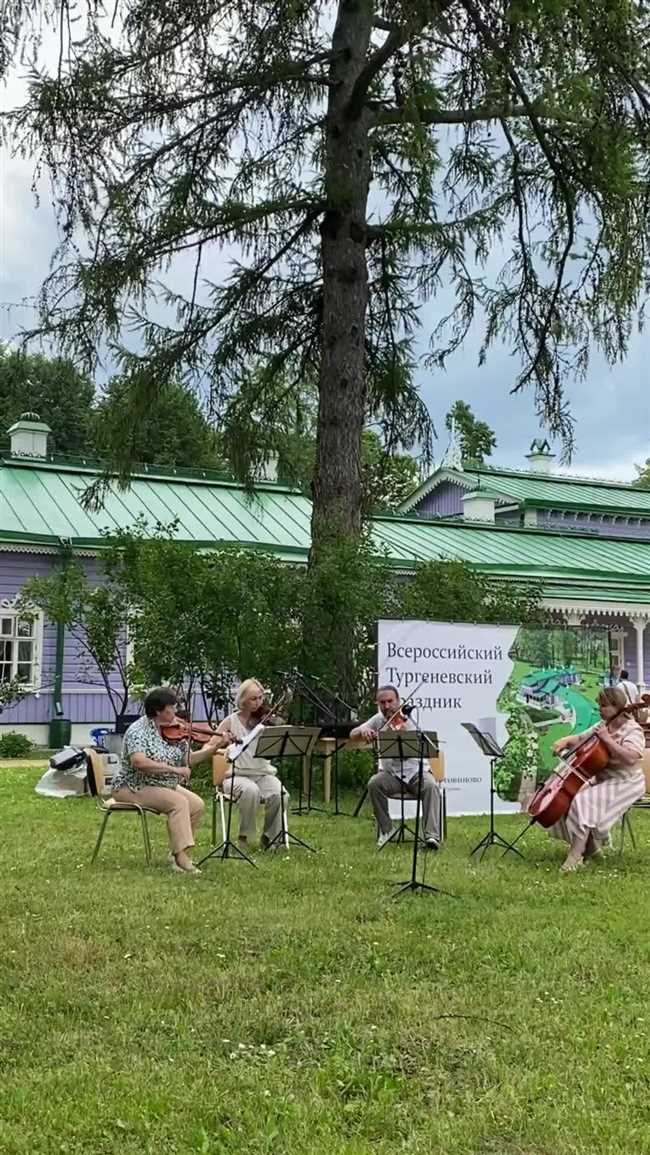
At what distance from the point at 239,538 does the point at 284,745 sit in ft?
48.9

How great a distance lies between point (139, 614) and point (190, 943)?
833 cm

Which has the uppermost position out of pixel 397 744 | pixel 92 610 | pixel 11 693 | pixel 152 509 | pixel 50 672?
pixel 152 509

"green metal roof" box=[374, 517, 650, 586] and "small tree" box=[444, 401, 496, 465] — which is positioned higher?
"small tree" box=[444, 401, 496, 465]

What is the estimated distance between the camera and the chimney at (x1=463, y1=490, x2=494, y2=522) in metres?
32.1

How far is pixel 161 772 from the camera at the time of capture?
8164 millimetres

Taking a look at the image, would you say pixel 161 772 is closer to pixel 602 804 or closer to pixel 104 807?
pixel 104 807

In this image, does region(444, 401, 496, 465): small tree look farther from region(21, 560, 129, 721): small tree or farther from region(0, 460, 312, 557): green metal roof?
region(21, 560, 129, 721): small tree

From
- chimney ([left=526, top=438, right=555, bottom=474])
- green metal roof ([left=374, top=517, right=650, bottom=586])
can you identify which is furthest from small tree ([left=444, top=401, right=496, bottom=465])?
green metal roof ([left=374, top=517, right=650, bottom=586])

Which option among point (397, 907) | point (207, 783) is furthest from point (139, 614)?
point (397, 907)

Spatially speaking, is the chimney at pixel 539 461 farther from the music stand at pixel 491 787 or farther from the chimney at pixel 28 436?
the music stand at pixel 491 787

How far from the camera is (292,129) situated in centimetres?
1449

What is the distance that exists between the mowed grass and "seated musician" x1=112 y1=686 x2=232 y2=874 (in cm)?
35

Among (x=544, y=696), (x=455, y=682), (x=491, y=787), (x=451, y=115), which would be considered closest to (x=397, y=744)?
(x=491, y=787)

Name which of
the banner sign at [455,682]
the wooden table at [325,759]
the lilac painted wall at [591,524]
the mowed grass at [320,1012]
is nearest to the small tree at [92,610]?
the wooden table at [325,759]
